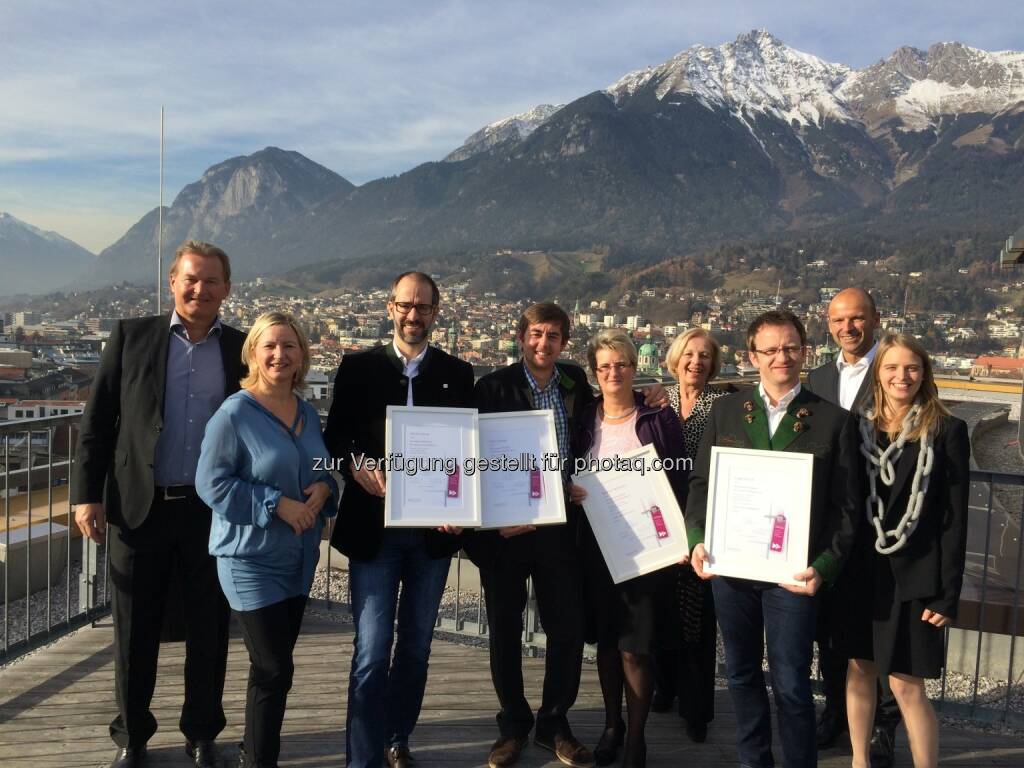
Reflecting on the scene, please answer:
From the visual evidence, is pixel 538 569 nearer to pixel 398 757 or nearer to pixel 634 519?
pixel 634 519

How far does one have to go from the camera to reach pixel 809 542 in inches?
105

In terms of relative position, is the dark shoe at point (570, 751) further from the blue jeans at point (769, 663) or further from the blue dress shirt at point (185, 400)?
the blue dress shirt at point (185, 400)

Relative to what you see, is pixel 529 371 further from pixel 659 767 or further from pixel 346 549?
pixel 659 767

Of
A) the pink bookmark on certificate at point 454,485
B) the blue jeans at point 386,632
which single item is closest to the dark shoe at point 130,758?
the blue jeans at point 386,632

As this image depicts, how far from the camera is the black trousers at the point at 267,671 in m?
2.63

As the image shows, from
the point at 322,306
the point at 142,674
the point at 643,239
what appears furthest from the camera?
the point at 643,239

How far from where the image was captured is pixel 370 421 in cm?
294

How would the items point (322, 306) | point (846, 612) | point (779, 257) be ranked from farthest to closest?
point (779, 257) < point (322, 306) < point (846, 612)

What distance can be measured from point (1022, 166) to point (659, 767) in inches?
9179

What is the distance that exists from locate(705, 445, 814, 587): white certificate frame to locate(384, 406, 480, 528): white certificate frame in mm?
872

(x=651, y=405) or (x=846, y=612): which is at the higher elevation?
(x=651, y=405)

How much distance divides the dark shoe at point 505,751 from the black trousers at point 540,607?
3 cm

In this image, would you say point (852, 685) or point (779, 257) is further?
point (779, 257)

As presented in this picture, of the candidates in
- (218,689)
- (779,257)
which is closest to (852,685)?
(218,689)
